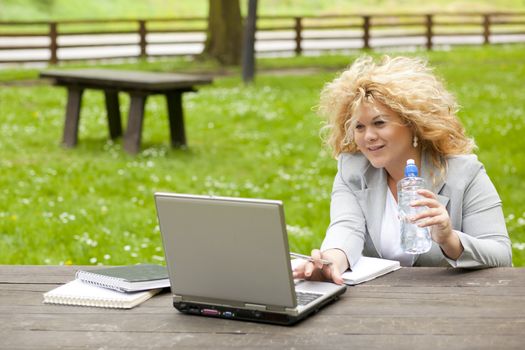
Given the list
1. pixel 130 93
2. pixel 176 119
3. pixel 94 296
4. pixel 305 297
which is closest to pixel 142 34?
pixel 176 119

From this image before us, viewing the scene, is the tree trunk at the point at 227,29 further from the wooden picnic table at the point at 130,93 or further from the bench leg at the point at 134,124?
the bench leg at the point at 134,124

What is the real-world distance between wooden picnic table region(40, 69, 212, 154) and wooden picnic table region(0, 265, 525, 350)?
7.42 meters

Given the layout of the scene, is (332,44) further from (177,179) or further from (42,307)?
(42,307)

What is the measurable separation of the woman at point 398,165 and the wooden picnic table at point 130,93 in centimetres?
681

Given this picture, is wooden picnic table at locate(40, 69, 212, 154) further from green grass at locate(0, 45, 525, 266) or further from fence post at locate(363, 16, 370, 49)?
fence post at locate(363, 16, 370, 49)

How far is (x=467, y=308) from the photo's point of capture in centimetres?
325

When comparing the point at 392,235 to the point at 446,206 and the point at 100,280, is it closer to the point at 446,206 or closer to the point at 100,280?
the point at 446,206

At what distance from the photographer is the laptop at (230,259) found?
2.96 m

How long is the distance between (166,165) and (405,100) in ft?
22.1

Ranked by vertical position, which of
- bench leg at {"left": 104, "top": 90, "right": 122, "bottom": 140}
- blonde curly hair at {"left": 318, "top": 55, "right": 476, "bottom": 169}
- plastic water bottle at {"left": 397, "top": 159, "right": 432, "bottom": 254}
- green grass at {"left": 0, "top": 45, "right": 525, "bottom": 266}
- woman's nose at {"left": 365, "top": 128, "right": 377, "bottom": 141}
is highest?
blonde curly hair at {"left": 318, "top": 55, "right": 476, "bottom": 169}

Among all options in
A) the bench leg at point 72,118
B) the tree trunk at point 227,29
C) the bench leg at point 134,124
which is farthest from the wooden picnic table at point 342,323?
the tree trunk at point 227,29

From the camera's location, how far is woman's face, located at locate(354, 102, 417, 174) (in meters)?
3.88

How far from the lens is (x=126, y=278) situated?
3486mm

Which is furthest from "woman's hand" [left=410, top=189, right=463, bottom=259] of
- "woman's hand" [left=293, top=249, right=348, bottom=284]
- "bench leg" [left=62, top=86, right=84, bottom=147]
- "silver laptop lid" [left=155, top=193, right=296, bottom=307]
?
"bench leg" [left=62, top=86, right=84, bottom=147]
